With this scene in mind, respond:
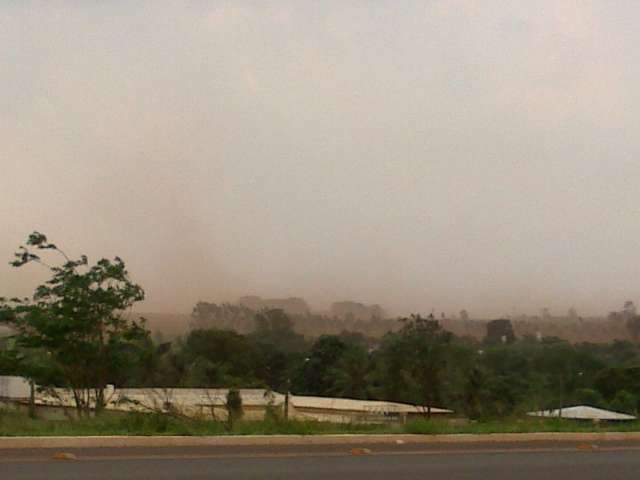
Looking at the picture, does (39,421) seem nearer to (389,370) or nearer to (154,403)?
(154,403)

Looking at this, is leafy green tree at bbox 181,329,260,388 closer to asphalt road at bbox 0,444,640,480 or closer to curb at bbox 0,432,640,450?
curb at bbox 0,432,640,450

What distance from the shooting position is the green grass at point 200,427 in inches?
606

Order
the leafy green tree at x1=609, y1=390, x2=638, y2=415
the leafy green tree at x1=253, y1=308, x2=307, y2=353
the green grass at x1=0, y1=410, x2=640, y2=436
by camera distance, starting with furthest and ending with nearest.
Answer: the leafy green tree at x1=253, y1=308, x2=307, y2=353 < the leafy green tree at x1=609, y1=390, x2=638, y2=415 < the green grass at x1=0, y1=410, x2=640, y2=436

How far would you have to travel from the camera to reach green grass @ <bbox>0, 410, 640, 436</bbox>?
15383mm

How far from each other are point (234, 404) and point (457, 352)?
71.0 feet

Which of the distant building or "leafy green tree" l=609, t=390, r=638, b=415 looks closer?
the distant building

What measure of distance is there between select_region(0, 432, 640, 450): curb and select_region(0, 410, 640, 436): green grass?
0.36m

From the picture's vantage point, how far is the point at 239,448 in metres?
14.8

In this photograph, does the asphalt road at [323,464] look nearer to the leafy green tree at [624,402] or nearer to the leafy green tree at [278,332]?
the leafy green tree at [624,402]

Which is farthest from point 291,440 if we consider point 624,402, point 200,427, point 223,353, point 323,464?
point 223,353

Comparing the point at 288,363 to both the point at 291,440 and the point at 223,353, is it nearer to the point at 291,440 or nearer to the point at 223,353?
the point at 223,353

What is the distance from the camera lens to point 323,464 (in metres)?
13.1

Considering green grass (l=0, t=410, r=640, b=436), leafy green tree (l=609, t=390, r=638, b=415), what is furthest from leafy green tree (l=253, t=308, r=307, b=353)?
green grass (l=0, t=410, r=640, b=436)

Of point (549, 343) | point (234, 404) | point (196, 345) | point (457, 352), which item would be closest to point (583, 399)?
point (457, 352)
